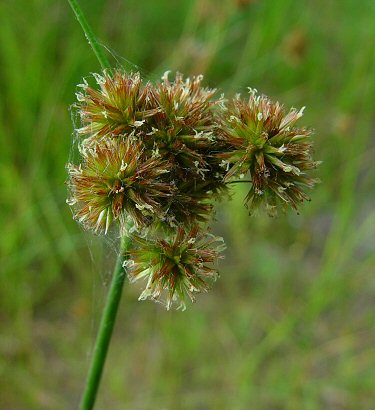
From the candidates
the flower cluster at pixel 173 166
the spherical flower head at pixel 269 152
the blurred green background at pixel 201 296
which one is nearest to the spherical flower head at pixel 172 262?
the flower cluster at pixel 173 166

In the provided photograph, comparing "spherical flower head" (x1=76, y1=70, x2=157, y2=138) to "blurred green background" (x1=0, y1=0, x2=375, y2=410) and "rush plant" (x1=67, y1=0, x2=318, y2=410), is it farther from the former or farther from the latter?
"blurred green background" (x1=0, y1=0, x2=375, y2=410)

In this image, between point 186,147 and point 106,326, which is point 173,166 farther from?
point 106,326

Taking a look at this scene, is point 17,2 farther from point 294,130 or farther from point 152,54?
point 294,130

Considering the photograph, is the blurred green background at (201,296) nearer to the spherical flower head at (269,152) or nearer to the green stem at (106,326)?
the green stem at (106,326)

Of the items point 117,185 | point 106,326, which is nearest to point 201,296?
point 106,326

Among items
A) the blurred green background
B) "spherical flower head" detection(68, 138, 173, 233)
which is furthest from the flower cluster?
the blurred green background

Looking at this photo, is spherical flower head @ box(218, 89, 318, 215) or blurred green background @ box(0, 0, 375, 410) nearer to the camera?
spherical flower head @ box(218, 89, 318, 215)

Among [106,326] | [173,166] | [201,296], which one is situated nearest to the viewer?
[173,166]
